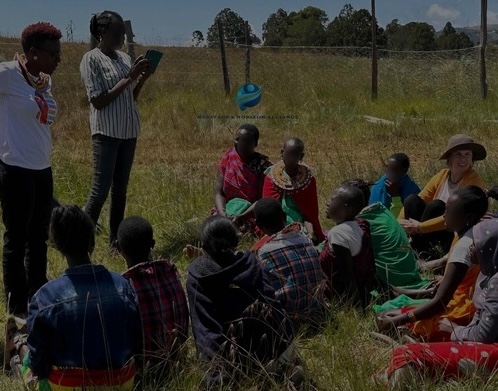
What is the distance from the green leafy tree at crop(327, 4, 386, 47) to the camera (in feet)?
132

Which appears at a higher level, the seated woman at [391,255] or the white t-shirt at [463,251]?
the white t-shirt at [463,251]

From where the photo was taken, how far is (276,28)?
167 feet

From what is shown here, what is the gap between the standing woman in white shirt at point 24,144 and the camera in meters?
3.64

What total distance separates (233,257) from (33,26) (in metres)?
1.76

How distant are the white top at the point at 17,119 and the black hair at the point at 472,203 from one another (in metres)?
2.24

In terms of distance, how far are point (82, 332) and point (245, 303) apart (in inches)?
27.3

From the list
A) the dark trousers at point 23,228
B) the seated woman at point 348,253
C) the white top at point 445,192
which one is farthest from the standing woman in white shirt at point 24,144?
the white top at point 445,192

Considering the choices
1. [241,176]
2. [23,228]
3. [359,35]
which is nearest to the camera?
[23,228]

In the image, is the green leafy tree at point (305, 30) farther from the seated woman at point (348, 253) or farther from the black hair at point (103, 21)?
the seated woman at point (348, 253)

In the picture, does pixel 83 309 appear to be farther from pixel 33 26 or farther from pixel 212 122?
pixel 212 122

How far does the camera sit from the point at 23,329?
332 centimetres

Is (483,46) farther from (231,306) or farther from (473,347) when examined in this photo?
(231,306)

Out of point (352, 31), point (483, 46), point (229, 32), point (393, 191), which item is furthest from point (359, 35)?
point (393, 191)

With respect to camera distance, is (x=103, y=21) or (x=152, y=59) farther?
(x=152, y=59)
